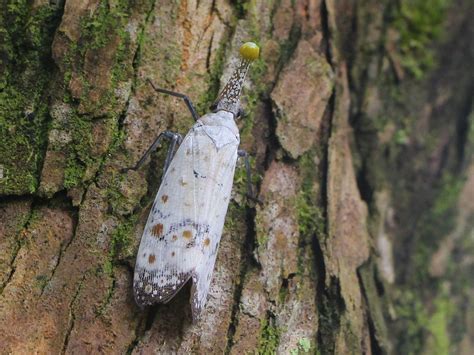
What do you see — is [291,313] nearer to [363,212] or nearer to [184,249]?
[184,249]

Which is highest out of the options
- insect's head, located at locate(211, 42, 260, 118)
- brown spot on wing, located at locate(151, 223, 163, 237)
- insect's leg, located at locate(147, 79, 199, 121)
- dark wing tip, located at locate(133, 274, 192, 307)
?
insect's head, located at locate(211, 42, 260, 118)

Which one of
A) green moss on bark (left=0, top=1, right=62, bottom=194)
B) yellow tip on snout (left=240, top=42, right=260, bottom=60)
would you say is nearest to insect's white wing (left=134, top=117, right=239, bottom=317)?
yellow tip on snout (left=240, top=42, right=260, bottom=60)

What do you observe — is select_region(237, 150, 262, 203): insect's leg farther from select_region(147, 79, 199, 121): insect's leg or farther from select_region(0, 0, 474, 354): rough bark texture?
select_region(147, 79, 199, 121): insect's leg

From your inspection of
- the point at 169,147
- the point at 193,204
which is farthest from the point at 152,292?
the point at 169,147

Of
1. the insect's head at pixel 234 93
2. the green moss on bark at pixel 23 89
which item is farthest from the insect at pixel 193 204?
the green moss on bark at pixel 23 89

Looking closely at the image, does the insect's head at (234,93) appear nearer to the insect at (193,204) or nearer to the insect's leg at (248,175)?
the insect at (193,204)

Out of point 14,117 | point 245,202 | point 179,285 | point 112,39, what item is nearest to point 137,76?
point 112,39

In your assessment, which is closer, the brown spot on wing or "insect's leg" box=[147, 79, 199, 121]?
the brown spot on wing
